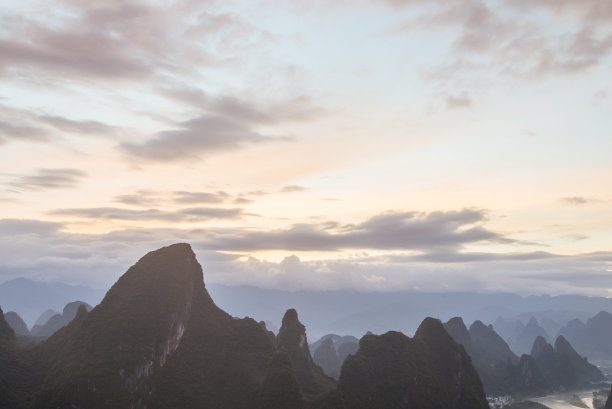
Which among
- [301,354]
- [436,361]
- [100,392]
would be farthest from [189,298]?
[436,361]

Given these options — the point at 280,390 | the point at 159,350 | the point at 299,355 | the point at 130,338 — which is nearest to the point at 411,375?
the point at 299,355

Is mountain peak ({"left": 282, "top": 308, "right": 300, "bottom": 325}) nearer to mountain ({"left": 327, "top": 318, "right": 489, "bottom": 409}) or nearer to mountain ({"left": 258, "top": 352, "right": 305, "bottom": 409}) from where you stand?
mountain ({"left": 327, "top": 318, "right": 489, "bottom": 409})

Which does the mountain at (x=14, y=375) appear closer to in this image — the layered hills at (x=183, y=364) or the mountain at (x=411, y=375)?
the layered hills at (x=183, y=364)

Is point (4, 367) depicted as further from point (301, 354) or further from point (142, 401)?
point (301, 354)

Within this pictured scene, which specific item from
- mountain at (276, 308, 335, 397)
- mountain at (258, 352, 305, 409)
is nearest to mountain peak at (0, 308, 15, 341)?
mountain at (276, 308, 335, 397)

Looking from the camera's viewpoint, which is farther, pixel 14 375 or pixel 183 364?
pixel 14 375

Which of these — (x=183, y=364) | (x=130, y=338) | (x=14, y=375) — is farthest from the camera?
(x=14, y=375)

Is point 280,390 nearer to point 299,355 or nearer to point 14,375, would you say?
point 299,355
